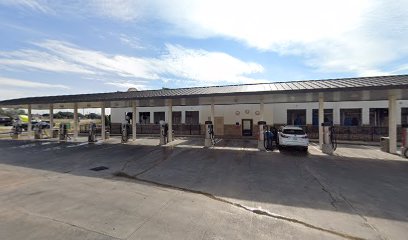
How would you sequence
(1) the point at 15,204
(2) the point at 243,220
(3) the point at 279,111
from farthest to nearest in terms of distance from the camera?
(3) the point at 279,111
(1) the point at 15,204
(2) the point at 243,220

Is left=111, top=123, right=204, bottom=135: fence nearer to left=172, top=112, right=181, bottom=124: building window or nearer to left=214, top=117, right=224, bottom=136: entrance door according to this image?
left=172, top=112, right=181, bottom=124: building window

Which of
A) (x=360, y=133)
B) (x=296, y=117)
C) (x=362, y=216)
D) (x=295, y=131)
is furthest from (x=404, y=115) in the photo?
(x=362, y=216)

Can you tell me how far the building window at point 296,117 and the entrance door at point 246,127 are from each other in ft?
13.2

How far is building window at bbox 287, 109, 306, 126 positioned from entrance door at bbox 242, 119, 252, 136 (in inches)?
158

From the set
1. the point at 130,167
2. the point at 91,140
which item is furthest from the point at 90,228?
the point at 91,140

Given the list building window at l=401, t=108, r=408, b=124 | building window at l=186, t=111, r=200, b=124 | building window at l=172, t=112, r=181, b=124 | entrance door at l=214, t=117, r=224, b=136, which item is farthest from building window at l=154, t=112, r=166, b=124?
building window at l=401, t=108, r=408, b=124

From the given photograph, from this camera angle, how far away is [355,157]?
11977mm

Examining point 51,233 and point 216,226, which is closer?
point 51,233

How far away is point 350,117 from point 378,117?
2282 millimetres

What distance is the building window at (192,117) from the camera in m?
26.3

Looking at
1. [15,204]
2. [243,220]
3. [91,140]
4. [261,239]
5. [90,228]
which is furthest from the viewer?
[91,140]

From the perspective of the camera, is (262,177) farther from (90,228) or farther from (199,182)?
(90,228)

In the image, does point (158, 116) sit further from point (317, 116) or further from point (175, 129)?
point (317, 116)

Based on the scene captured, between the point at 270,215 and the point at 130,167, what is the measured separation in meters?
6.61
